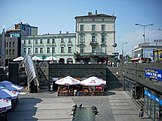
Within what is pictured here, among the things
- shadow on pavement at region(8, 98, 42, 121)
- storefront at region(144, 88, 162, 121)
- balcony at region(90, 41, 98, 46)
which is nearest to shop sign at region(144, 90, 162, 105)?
storefront at region(144, 88, 162, 121)

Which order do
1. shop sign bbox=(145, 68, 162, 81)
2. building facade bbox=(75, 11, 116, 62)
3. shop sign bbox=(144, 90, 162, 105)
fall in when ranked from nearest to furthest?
shop sign bbox=(145, 68, 162, 81) < shop sign bbox=(144, 90, 162, 105) < building facade bbox=(75, 11, 116, 62)

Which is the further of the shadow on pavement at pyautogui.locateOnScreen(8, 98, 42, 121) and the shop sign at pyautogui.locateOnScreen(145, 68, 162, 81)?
the shadow on pavement at pyautogui.locateOnScreen(8, 98, 42, 121)

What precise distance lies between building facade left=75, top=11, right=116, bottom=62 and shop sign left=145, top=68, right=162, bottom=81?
37497mm

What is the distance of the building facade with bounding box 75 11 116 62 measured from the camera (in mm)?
58188

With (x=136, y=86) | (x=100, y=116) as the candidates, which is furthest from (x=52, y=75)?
(x=100, y=116)

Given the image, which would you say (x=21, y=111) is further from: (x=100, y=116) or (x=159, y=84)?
(x=159, y=84)

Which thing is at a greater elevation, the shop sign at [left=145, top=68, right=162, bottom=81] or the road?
the shop sign at [left=145, top=68, right=162, bottom=81]

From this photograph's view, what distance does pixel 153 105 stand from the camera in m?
20.9

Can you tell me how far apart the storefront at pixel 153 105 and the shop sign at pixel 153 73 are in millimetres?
1604

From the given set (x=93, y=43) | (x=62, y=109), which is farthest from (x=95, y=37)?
(x=62, y=109)

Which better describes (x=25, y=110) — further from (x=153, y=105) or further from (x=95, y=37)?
(x=95, y=37)

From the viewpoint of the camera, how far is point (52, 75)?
131 ft

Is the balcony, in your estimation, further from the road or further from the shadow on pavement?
the shadow on pavement

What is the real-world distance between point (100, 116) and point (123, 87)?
58.7ft
